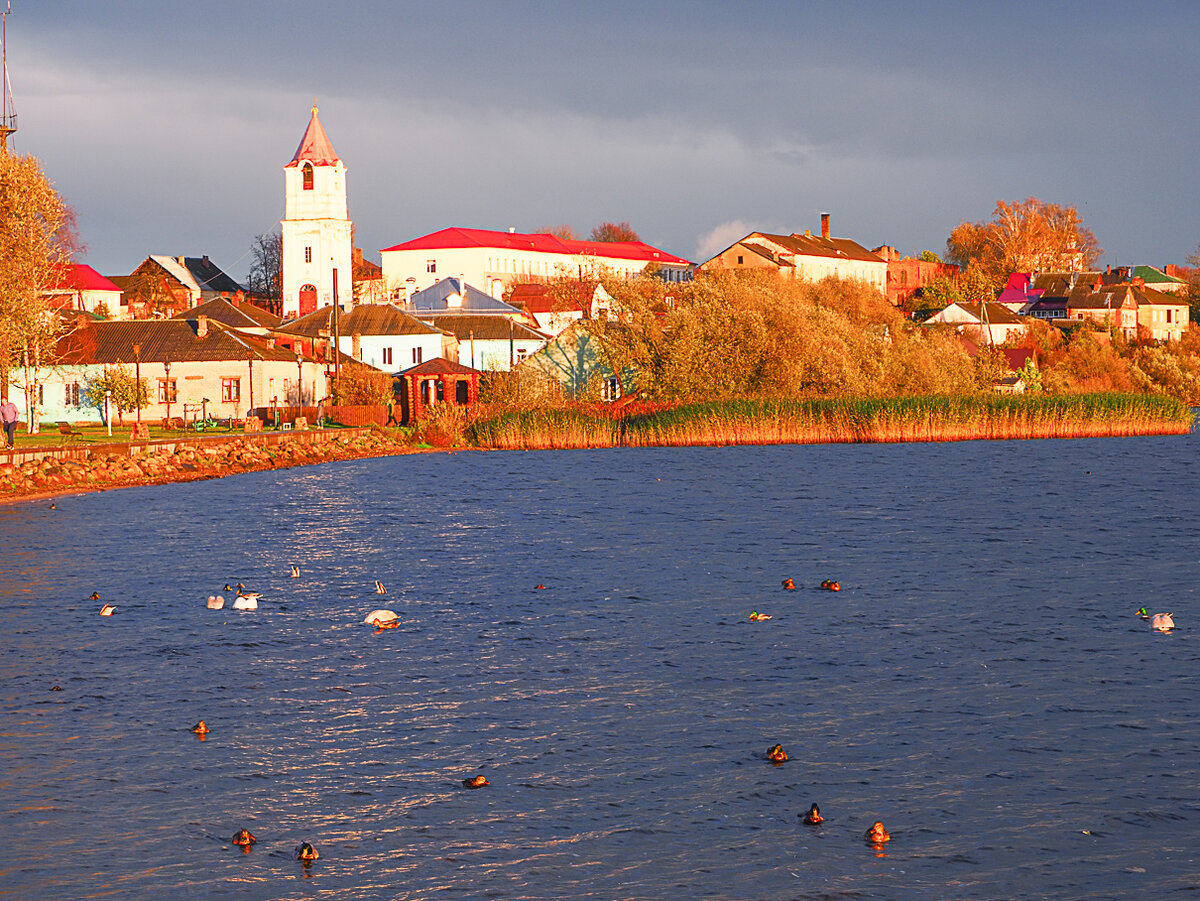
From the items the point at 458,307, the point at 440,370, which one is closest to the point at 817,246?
the point at 458,307

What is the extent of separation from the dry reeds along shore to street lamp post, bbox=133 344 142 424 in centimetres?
1867

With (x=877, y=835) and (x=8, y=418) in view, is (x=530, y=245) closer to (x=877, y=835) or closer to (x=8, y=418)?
(x=8, y=418)

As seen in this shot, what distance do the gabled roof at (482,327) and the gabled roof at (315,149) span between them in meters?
26.7

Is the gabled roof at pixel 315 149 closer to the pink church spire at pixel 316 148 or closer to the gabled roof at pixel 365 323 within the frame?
the pink church spire at pixel 316 148

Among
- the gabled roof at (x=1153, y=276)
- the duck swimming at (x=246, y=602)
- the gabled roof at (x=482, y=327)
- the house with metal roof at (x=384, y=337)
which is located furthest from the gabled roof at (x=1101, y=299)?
the duck swimming at (x=246, y=602)

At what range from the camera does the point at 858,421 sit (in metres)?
67.5

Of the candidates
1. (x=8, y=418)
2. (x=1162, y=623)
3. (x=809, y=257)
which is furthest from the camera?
(x=809, y=257)

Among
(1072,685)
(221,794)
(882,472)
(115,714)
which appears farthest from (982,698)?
(882,472)

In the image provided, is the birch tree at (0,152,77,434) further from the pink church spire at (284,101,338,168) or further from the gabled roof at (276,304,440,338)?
the pink church spire at (284,101,338,168)

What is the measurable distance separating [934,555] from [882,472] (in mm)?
25163

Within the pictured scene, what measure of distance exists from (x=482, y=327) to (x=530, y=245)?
64982 mm

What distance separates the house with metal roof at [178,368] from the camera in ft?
257

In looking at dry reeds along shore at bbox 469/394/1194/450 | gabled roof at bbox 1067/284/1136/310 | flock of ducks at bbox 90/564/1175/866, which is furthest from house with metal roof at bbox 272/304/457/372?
gabled roof at bbox 1067/284/1136/310

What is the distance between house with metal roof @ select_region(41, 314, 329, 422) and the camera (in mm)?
78250
